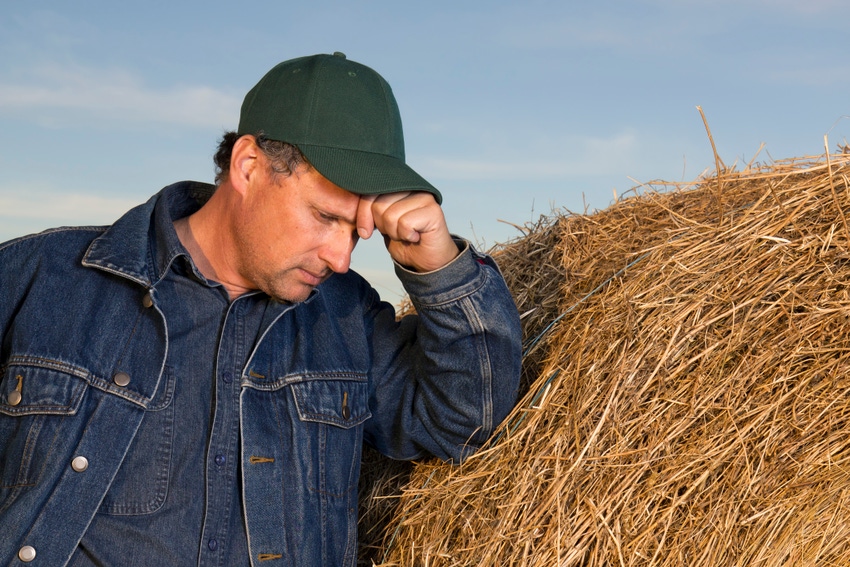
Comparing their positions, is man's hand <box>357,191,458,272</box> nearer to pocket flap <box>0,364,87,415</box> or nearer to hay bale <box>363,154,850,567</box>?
hay bale <box>363,154,850,567</box>

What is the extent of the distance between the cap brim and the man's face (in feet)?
0.13

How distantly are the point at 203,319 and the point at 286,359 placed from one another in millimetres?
227

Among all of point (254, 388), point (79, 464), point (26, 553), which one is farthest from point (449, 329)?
point (26, 553)

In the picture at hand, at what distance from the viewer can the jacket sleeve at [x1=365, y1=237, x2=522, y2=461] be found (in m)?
2.02

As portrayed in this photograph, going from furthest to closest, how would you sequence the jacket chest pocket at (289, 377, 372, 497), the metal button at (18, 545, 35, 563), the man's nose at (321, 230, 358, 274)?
the jacket chest pocket at (289, 377, 372, 497) < the man's nose at (321, 230, 358, 274) < the metal button at (18, 545, 35, 563)

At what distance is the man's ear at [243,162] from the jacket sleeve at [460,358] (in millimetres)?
409

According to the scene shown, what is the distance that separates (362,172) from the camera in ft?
6.33

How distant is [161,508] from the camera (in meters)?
1.96

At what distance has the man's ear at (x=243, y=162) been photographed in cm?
204

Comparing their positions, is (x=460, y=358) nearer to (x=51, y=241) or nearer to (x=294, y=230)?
(x=294, y=230)

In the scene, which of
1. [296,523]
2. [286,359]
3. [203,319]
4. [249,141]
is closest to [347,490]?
[296,523]

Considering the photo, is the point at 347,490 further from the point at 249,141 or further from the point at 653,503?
the point at 249,141

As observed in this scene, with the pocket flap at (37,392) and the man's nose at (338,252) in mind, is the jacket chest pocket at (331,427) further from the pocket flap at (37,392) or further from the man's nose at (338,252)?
the pocket flap at (37,392)

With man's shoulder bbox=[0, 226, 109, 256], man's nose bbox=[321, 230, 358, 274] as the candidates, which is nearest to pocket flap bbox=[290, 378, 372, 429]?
man's nose bbox=[321, 230, 358, 274]
